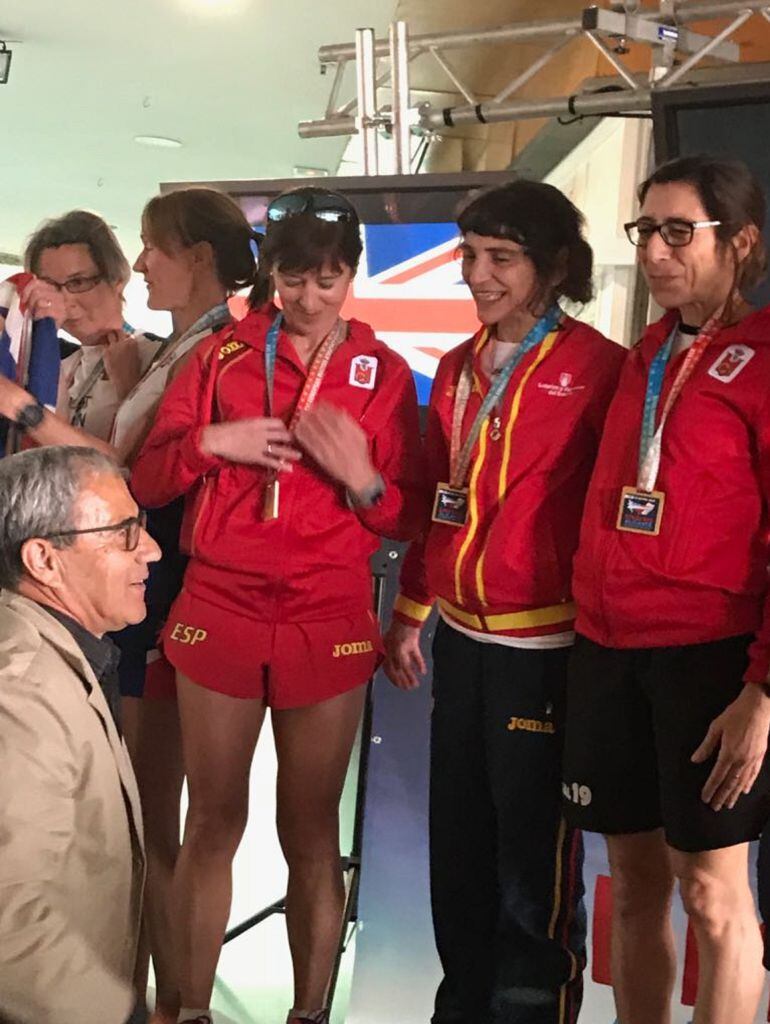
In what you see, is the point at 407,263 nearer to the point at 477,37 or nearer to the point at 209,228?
the point at 209,228

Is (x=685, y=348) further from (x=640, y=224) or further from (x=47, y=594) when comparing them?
(x=47, y=594)

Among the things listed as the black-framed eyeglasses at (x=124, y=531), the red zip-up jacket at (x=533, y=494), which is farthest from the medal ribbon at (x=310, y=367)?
the black-framed eyeglasses at (x=124, y=531)

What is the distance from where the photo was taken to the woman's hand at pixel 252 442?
213 cm

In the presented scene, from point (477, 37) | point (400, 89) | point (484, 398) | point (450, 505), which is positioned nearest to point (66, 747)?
point (450, 505)

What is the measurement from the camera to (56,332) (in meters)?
2.47

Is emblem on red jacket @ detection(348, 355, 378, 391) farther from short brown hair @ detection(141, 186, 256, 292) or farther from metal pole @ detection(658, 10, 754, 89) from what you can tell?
metal pole @ detection(658, 10, 754, 89)

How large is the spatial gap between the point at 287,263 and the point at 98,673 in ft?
2.83

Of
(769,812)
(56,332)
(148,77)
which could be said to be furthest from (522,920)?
(148,77)

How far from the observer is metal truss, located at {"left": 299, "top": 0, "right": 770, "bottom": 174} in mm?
3473

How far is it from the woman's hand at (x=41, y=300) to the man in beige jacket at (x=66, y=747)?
0.77 meters

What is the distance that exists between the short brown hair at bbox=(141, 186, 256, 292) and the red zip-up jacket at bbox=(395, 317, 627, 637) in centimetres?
77

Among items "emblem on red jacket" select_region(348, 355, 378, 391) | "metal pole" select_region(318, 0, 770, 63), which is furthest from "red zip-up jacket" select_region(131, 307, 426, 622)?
"metal pole" select_region(318, 0, 770, 63)

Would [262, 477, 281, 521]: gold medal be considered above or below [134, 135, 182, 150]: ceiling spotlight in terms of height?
below

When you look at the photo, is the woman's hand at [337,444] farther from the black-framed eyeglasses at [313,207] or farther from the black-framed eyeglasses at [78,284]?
the black-framed eyeglasses at [78,284]
